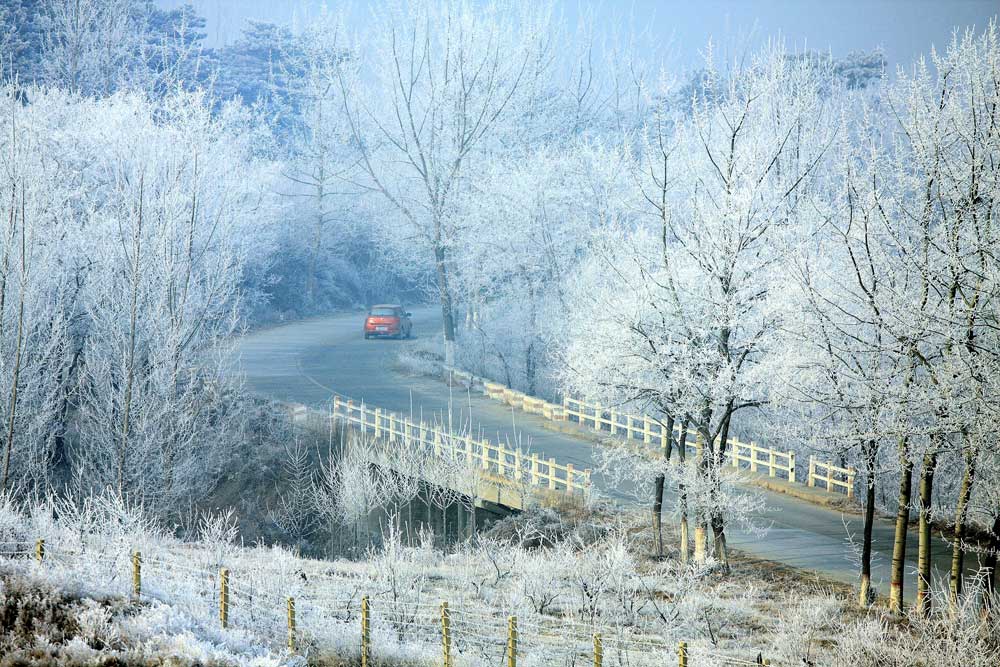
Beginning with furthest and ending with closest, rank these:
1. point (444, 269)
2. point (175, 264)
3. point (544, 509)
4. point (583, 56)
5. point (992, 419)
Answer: point (583, 56) < point (444, 269) < point (175, 264) < point (544, 509) < point (992, 419)

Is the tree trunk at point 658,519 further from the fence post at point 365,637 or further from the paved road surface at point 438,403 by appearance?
the fence post at point 365,637

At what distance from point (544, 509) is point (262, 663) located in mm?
11186

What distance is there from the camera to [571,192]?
1332 inches

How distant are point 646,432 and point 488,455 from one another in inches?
152

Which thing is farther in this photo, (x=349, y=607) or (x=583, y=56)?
(x=583, y=56)

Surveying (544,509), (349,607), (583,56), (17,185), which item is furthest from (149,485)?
(583,56)

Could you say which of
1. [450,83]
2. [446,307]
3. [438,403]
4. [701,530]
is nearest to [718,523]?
[701,530]

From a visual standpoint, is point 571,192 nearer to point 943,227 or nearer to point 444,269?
point 444,269

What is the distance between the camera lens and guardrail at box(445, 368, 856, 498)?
19.4 m

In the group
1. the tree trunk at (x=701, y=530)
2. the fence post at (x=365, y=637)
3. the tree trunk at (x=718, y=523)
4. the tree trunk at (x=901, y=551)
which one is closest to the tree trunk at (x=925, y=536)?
the tree trunk at (x=901, y=551)

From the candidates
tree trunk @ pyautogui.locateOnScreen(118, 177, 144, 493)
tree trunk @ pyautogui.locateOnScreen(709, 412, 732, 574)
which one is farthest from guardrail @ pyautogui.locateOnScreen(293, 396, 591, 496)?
tree trunk @ pyautogui.locateOnScreen(118, 177, 144, 493)

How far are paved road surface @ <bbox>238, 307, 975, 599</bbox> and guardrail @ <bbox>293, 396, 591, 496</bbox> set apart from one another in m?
0.76

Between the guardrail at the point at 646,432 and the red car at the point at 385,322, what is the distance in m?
9.92

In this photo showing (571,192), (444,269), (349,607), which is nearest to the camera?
(349,607)
